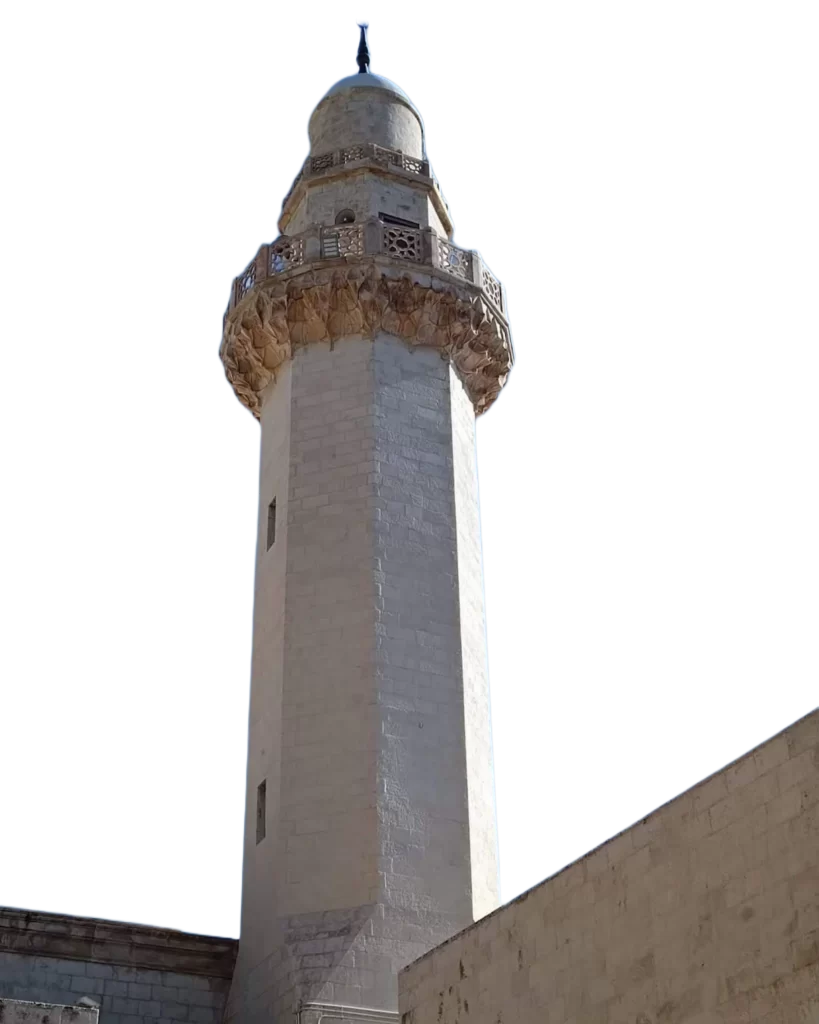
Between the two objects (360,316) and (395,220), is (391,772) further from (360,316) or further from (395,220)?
(395,220)

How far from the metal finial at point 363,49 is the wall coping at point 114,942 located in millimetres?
12738

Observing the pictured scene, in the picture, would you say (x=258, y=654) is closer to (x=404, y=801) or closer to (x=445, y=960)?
(x=404, y=801)

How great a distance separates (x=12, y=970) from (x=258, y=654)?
14.0ft

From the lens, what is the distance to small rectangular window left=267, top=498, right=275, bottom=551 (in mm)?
17567

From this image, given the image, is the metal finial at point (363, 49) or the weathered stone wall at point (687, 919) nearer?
the weathered stone wall at point (687, 919)

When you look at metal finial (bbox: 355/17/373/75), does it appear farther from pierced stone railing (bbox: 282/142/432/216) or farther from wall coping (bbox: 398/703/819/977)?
wall coping (bbox: 398/703/819/977)

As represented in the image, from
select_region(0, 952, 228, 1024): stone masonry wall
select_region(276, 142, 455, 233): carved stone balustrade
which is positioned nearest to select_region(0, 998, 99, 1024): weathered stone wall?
select_region(0, 952, 228, 1024): stone masonry wall

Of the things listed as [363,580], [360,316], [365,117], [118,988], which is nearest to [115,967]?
[118,988]

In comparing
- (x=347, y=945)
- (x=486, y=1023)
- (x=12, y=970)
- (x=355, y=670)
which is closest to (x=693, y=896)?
(x=486, y=1023)

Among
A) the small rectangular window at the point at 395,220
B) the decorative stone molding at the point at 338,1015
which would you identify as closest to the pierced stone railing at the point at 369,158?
the small rectangular window at the point at 395,220

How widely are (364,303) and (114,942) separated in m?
7.97

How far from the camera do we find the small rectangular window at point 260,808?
15.8m

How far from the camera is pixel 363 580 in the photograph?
16422 millimetres

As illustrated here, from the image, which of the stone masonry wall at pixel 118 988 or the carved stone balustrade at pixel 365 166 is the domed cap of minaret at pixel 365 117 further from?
the stone masonry wall at pixel 118 988
